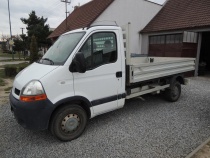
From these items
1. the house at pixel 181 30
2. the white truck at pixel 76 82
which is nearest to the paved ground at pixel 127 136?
the white truck at pixel 76 82

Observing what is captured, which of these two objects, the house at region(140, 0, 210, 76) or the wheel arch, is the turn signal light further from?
the house at region(140, 0, 210, 76)

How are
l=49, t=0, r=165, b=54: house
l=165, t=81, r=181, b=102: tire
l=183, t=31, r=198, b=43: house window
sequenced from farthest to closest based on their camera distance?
l=49, t=0, r=165, b=54: house, l=183, t=31, r=198, b=43: house window, l=165, t=81, r=181, b=102: tire

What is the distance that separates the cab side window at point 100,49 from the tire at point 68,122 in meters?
0.94

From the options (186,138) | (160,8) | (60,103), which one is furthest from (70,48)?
(160,8)

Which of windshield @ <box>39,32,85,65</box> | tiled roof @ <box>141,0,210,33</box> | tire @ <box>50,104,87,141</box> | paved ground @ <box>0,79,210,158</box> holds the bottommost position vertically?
paved ground @ <box>0,79,210,158</box>

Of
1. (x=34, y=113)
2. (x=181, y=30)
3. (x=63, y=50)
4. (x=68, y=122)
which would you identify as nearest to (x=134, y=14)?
(x=181, y=30)

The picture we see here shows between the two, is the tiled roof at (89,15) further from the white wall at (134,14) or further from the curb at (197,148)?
the curb at (197,148)

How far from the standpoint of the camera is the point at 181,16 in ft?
40.1

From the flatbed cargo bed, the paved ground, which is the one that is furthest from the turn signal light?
the flatbed cargo bed

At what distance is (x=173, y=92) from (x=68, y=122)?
12.5ft

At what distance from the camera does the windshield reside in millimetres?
3523

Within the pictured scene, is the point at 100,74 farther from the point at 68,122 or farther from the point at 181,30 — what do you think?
the point at 181,30

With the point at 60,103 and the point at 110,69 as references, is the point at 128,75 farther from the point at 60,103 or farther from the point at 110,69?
the point at 60,103

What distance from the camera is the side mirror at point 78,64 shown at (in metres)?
3.22
